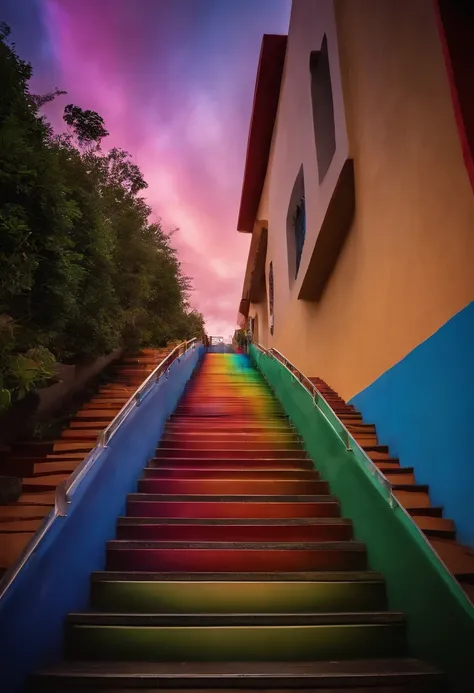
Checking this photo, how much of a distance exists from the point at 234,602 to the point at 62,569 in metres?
0.97

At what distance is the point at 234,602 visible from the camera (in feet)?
7.67

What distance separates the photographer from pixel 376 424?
4.38 m

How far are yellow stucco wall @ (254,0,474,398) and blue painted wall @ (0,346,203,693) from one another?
8.87ft

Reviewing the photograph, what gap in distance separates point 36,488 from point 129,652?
5.25ft

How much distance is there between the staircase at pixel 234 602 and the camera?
184cm

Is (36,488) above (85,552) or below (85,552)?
above

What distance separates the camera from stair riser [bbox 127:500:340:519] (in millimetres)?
3195

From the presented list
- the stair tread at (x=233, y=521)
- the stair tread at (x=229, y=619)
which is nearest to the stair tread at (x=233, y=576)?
the stair tread at (x=229, y=619)

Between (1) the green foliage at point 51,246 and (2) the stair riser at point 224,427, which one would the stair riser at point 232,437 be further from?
(1) the green foliage at point 51,246

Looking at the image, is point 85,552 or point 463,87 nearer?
point 85,552

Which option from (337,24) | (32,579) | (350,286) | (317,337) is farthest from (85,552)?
(337,24)

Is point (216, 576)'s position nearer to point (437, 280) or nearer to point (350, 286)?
point (437, 280)

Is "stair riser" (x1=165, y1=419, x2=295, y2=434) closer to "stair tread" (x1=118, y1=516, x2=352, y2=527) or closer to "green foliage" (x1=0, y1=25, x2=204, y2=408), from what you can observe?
"green foliage" (x1=0, y1=25, x2=204, y2=408)

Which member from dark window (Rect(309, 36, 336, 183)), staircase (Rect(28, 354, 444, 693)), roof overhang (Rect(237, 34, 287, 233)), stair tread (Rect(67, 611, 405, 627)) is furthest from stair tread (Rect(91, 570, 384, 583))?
roof overhang (Rect(237, 34, 287, 233))
